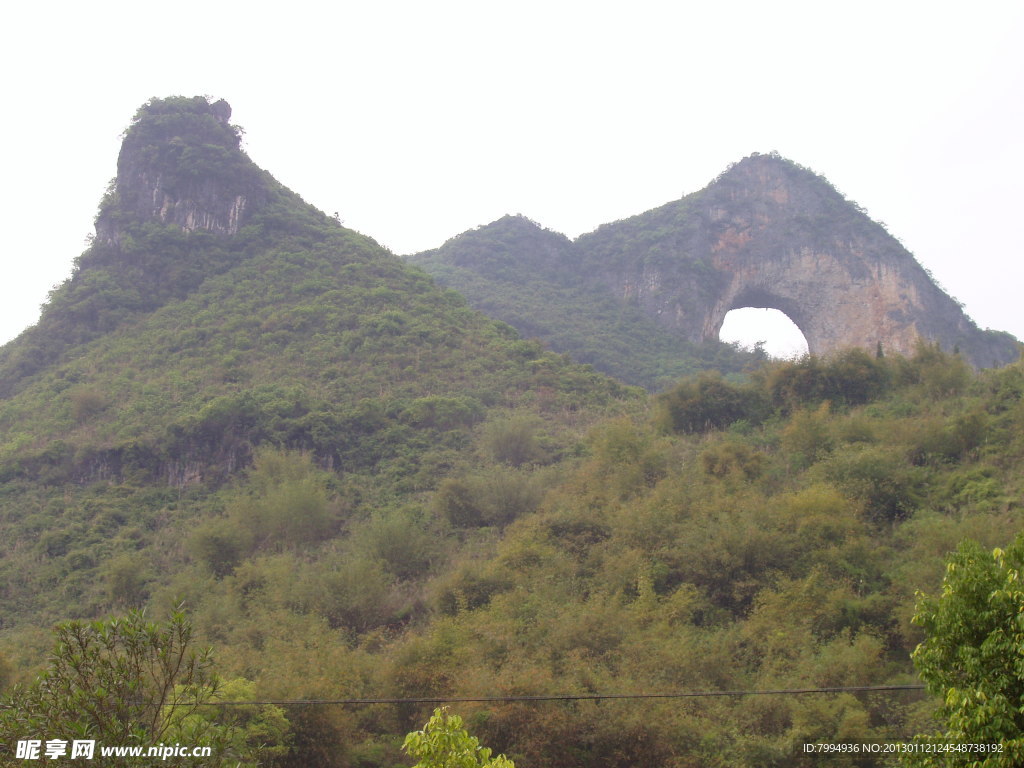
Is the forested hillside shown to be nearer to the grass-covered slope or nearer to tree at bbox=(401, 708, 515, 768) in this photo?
tree at bbox=(401, 708, 515, 768)

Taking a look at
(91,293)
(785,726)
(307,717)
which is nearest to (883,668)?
(785,726)

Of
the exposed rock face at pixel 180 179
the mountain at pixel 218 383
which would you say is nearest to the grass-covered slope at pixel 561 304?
the mountain at pixel 218 383

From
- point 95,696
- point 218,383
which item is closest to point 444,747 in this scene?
point 95,696

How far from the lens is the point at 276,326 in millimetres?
37375

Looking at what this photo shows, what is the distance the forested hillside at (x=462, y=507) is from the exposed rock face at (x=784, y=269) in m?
22.4

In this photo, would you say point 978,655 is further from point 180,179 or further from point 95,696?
point 180,179

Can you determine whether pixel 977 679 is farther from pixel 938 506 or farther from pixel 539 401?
pixel 539 401

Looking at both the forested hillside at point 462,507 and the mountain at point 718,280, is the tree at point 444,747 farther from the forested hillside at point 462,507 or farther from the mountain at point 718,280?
the mountain at point 718,280

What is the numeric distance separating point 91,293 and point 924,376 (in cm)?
3640

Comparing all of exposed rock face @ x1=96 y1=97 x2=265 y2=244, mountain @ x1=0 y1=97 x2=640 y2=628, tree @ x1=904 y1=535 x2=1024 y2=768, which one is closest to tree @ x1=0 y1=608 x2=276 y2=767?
tree @ x1=904 y1=535 x2=1024 y2=768

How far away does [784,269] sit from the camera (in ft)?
195

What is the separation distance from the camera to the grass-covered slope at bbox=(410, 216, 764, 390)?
5206 cm

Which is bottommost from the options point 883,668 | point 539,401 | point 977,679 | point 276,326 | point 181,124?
point 883,668

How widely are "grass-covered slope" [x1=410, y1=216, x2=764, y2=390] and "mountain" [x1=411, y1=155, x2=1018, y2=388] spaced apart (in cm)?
14
